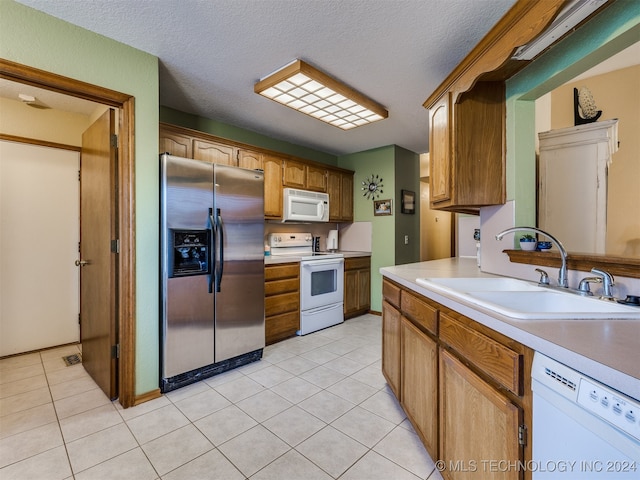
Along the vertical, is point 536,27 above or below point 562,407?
above

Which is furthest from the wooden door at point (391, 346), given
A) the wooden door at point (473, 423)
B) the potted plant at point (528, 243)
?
the potted plant at point (528, 243)

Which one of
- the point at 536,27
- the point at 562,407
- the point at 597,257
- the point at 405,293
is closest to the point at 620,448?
the point at 562,407

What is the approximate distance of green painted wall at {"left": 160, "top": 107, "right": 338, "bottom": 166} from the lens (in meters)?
3.02

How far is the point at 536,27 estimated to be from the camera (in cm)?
129

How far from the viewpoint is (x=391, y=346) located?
6.71ft

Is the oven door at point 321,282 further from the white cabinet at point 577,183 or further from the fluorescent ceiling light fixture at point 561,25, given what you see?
the fluorescent ceiling light fixture at point 561,25

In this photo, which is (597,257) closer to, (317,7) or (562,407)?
(562,407)

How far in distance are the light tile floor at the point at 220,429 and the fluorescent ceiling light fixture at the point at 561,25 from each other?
215 centimetres

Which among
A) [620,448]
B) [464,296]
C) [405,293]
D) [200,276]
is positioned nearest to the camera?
[620,448]

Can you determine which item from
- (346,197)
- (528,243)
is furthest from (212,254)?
(346,197)

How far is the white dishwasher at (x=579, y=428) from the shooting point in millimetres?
561

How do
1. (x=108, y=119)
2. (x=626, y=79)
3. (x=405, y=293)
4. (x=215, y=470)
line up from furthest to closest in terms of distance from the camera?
(x=626, y=79) < (x=108, y=119) < (x=405, y=293) < (x=215, y=470)

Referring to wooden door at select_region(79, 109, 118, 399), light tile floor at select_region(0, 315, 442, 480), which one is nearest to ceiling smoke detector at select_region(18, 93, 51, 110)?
wooden door at select_region(79, 109, 118, 399)

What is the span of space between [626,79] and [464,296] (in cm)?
335
